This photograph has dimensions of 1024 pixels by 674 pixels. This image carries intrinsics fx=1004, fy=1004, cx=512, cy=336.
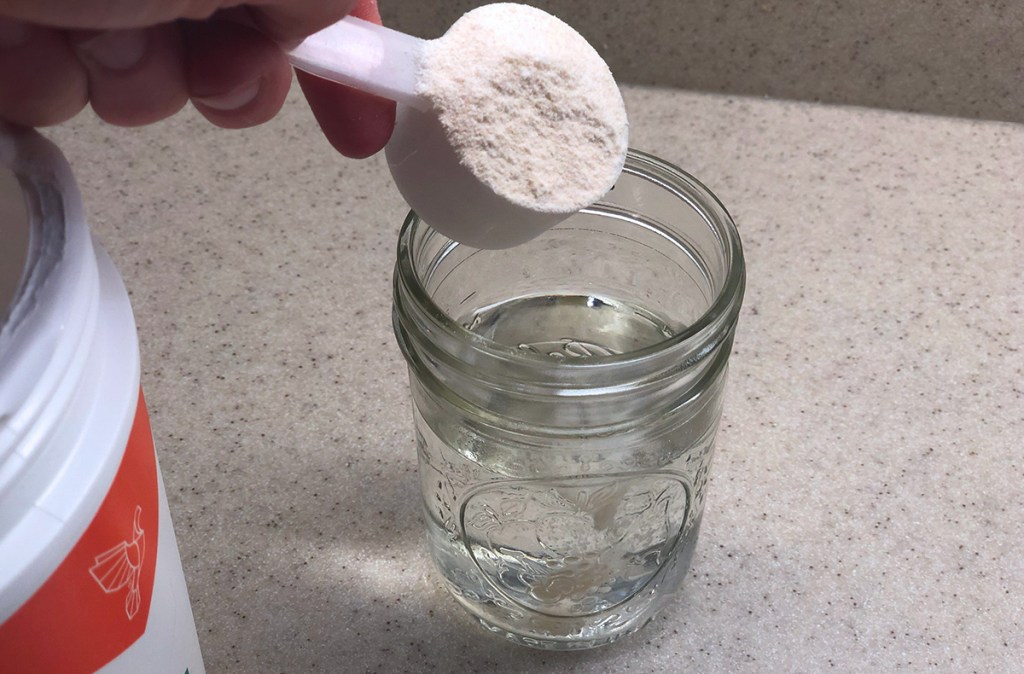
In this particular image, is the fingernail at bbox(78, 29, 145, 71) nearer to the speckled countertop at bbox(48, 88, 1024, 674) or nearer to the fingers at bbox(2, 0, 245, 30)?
the fingers at bbox(2, 0, 245, 30)

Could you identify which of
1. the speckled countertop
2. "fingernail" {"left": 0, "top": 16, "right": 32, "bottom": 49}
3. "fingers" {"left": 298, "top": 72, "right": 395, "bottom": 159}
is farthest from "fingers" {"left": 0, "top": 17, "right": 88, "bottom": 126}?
the speckled countertop

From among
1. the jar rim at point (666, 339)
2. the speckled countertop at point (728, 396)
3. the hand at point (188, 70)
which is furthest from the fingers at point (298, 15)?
the speckled countertop at point (728, 396)

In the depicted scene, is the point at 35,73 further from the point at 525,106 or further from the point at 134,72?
the point at 525,106

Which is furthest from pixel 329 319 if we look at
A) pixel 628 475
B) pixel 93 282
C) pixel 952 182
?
pixel 952 182

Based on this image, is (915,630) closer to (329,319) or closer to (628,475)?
(628,475)

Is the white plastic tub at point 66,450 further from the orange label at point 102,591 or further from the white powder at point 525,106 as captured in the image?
the white powder at point 525,106

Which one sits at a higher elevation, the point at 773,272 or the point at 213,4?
the point at 213,4

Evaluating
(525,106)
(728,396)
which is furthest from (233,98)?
(728,396)
